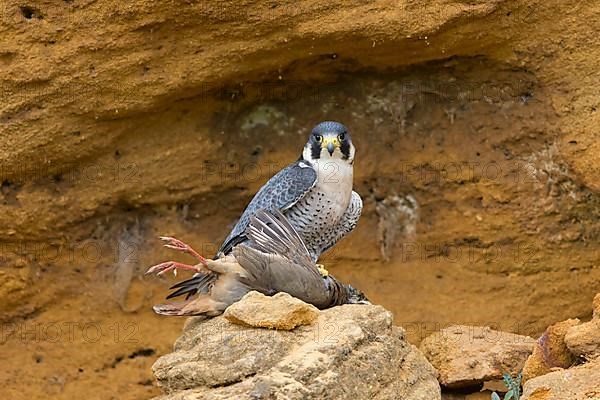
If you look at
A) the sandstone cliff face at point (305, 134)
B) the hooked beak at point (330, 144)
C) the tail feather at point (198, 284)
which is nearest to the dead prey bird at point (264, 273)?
the tail feather at point (198, 284)

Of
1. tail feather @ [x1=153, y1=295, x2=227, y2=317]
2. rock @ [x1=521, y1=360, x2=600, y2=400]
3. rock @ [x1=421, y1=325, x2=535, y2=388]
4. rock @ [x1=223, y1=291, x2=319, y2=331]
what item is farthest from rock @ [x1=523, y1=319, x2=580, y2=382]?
tail feather @ [x1=153, y1=295, x2=227, y2=317]

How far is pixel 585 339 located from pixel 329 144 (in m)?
1.77

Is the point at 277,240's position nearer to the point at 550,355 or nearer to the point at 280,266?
the point at 280,266

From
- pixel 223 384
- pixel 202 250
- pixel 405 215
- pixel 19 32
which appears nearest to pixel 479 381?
pixel 223 384

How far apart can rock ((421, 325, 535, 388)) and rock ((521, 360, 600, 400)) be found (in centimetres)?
59

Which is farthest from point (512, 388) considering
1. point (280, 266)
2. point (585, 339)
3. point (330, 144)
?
point (330, 144)

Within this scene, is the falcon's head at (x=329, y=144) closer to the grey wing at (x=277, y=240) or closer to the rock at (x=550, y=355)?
the grey wing at (x=277, y=240)

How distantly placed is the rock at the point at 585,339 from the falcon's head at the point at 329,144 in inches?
65.9

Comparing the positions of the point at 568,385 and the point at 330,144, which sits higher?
the point at 330,144

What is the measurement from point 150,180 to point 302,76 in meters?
1.03

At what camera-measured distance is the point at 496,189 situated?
21.0 ft

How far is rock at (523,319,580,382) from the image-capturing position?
15.4 ft

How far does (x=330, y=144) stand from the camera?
5.73 m

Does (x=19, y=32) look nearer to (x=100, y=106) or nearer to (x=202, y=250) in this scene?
(x=100, y=106)
